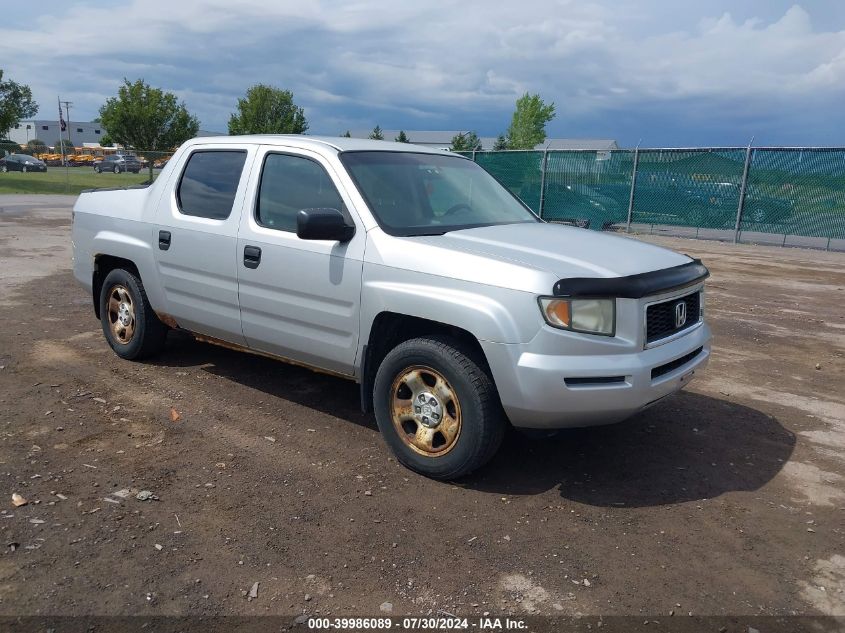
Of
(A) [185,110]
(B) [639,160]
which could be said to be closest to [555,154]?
(B) [639,160]

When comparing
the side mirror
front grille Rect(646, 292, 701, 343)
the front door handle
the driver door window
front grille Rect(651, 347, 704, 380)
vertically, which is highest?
the driver door window

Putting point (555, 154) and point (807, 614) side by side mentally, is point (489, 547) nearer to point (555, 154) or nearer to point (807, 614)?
point (807, 614)

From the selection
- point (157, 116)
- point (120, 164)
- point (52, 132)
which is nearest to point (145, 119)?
point (157, 116)

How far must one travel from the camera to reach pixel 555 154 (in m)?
20.1

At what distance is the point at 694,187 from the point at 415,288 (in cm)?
1561

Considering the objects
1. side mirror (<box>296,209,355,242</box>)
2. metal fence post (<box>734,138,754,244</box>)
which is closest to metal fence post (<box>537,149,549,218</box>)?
metal fence post (<box>734,138,754,244</box>)

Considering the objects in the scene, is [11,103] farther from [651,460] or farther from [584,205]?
[651,460]

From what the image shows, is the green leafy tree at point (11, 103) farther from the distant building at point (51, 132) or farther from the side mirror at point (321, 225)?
the distant building at point (51, 132)

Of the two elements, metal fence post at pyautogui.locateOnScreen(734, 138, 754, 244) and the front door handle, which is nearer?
the front door handle

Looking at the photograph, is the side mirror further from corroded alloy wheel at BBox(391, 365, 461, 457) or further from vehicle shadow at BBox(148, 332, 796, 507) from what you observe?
vehicle shadow at BBox(148, 332, 796, 507)

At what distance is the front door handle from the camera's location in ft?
15.0

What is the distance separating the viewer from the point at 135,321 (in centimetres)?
575

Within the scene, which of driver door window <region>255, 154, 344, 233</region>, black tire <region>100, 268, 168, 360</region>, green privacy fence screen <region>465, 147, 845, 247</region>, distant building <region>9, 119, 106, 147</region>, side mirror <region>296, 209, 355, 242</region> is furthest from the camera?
distant building <region>9, 119, 106, 147</region>

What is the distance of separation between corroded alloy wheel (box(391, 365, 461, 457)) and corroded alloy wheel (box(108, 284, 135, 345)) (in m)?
2.89
